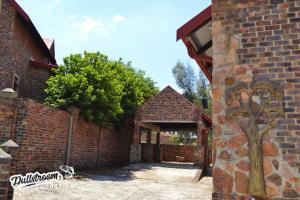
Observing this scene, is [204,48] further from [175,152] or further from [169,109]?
[175,152]

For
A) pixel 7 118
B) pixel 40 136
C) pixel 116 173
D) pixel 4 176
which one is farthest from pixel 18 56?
pixel 4 176

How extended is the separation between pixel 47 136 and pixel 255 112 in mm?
8978

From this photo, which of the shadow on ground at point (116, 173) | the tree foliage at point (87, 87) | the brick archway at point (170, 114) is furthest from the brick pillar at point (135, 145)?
the tree foliage at point (87, 87)

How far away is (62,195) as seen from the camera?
323 inches

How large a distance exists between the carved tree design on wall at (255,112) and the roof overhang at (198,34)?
170 cm

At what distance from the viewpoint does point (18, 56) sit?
14273 mm

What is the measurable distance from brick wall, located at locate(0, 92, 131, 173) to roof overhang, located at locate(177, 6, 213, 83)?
553 cm

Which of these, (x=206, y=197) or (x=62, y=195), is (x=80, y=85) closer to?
(x=62, y=195)

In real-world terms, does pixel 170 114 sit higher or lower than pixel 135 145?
higher

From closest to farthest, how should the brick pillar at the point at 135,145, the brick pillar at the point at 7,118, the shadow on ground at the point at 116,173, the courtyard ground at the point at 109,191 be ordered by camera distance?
1. the courtyard ground at the point at 109,191
2. the brick pillar at the point at 7,118
3. the shadow on ground at the point at 116,173
4. the brick pillar at the point at 135,145

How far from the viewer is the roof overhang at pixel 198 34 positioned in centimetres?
564

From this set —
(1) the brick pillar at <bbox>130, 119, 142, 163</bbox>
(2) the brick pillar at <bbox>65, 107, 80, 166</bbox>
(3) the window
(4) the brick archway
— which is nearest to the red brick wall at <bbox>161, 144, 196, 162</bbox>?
(1) the brick pillar at <bbox>130, 119, 142, 163</bbox>

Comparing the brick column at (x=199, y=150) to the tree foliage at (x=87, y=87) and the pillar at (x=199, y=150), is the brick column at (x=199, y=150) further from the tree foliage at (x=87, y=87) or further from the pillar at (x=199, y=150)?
the tree foliage at (x=87, y=87)

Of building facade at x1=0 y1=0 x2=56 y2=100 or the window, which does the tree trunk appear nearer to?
building facade at x1=0 y1=0 x2=56 y2=100
